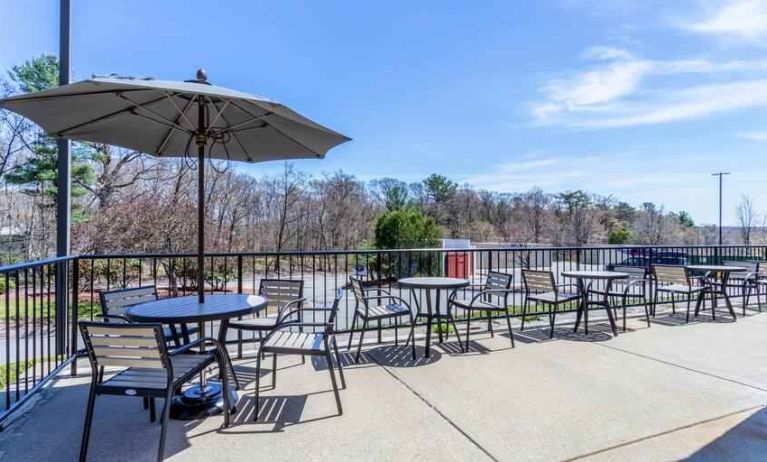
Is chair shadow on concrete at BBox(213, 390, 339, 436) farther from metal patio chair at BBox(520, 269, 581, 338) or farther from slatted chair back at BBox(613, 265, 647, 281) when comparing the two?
slatted chair back at BBox(613, 265, 647, 281)

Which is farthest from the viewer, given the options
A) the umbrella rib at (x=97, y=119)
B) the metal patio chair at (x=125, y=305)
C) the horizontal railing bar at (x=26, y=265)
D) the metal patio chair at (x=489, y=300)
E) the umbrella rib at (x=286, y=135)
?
the metal patio chair at (x=489, y=300)

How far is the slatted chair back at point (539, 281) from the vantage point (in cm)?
446

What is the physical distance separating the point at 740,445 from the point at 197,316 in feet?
9.83

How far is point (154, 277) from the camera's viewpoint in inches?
161

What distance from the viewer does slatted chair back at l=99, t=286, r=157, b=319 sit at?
2.88 meters

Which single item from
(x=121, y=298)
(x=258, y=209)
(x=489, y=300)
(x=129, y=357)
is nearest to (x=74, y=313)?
(x=121, y=298)

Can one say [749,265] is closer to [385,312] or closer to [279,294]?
[385,312]

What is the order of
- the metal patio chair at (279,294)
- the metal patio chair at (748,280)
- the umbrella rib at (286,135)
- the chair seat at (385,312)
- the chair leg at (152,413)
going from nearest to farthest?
the chair leg at (152,413) < the umbrella rib at (286,135) < the metal patio chair at (279,294) < the chair seat at (385,312) < the metal patio chair at (748,280)

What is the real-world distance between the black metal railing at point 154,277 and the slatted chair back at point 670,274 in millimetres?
360

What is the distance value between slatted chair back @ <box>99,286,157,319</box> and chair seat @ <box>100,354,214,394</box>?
36.0 inches

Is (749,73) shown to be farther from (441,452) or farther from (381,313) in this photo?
(441,452)

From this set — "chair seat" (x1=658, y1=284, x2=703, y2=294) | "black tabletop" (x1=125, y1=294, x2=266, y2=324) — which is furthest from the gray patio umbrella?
"chair seat" (x1=658, y1=284, x2=703, y2=294)

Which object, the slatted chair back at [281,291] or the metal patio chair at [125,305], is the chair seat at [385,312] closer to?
the slatted chair back at [281,291]

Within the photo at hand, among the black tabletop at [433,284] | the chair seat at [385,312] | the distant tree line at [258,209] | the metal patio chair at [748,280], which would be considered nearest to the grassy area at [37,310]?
the distant tree line at [258,209]
